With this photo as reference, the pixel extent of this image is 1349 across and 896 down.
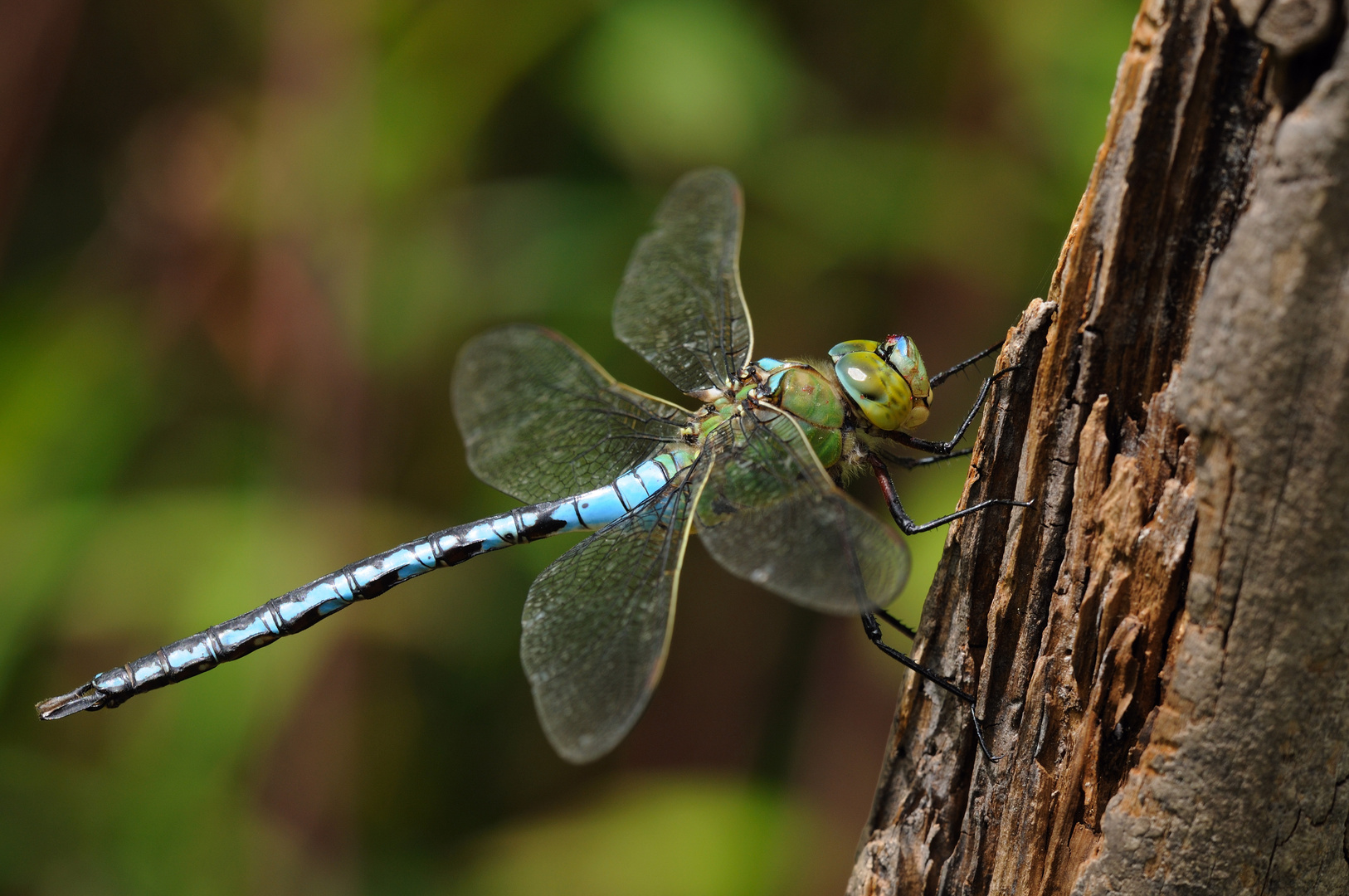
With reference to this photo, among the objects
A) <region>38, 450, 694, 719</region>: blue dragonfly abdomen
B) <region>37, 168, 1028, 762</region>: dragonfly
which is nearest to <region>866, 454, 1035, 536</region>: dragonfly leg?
<region>37, 168, 1028, 762</region>: dragonfly

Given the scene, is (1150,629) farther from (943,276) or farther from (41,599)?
(41,599)

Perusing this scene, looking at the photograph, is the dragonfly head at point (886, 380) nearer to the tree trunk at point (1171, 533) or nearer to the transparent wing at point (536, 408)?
the transparent wing at point (536, 408)

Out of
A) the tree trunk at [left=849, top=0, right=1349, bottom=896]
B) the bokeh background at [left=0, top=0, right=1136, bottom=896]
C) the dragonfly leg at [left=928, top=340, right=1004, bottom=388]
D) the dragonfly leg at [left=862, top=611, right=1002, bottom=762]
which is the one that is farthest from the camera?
the bokeh background at [left=0, top=0, right=1136, bottom=896]

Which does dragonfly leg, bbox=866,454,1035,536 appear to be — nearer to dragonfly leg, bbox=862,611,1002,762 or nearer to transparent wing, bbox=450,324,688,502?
dragonfly leg, bbox=862,611,1002,762

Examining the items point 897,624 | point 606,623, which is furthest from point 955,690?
point 606,623

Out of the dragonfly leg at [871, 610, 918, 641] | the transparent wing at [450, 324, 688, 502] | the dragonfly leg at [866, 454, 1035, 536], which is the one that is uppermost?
the transparent wing at [450, 324, 688, 502]

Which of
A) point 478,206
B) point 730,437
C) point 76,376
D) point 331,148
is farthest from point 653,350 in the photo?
point 76,376
